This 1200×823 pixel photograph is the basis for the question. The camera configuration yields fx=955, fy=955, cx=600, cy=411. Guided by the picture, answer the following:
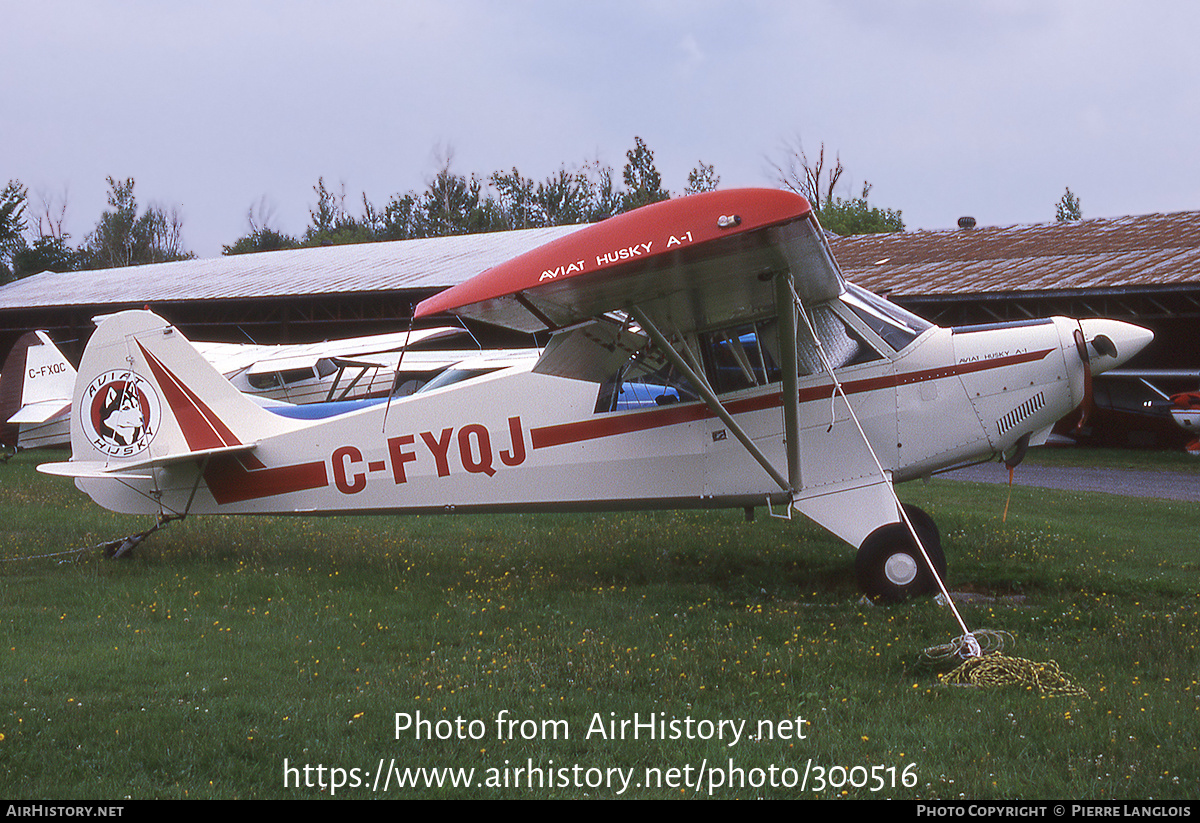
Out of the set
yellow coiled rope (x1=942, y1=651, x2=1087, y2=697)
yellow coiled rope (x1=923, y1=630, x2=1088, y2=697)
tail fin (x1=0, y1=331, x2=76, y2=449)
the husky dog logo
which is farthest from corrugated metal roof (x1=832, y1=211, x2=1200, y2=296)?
tail fin (x1=0, y1=331, x2=76, y2=449)

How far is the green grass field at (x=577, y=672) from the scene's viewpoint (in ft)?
14.4

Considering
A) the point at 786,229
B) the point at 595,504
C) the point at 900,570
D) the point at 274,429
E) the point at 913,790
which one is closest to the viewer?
the point at 913,790

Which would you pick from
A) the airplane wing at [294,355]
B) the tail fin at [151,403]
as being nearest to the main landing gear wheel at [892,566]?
the tail fin at [151,403]

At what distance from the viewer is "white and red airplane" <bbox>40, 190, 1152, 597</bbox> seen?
7.33m

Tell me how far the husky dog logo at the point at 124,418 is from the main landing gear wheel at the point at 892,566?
675cm

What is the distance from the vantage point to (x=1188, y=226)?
27.6 meters

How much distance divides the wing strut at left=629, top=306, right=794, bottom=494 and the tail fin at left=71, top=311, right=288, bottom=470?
418 centimetres

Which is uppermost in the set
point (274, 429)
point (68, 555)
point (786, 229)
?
point (786, 229)

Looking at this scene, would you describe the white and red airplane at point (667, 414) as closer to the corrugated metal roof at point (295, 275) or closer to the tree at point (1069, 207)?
the corrugated metal roof at point (295, 275)

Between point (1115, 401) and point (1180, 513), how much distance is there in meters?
11.8

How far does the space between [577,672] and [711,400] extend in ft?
8.36

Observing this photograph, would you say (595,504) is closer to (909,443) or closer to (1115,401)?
(909,443)

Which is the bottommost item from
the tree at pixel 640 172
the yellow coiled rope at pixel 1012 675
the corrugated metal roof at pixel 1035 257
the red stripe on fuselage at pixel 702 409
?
the yellow coiled rope at pixel 1012 675
